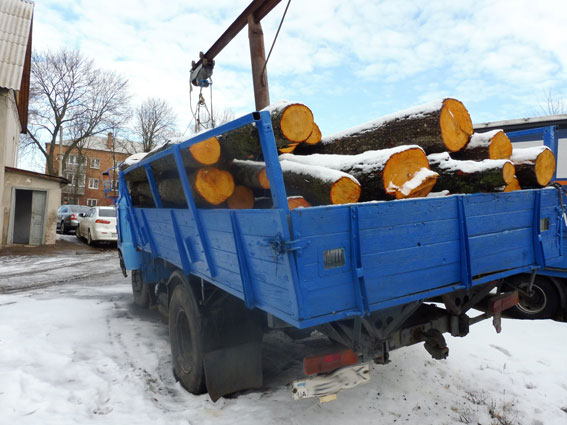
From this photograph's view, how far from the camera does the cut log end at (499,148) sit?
3.49 meters

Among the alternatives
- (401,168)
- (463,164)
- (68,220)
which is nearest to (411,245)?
(401,168)

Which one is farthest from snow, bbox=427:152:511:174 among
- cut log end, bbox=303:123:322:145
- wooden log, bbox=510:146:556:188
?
cut log end, bbox=303:123:322:145

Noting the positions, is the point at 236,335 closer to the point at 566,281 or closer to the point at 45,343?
the point at 45,343

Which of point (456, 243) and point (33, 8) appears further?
point (33, 8)

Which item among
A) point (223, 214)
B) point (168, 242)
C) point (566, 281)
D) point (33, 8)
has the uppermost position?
point (33, 8)

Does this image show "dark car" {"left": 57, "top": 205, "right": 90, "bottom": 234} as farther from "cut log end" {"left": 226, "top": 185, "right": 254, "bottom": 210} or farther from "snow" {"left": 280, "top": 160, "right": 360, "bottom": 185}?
"snow" {"left": 280, "top": 160, "right": 360, "bottom": 185}

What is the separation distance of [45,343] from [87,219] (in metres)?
13.8

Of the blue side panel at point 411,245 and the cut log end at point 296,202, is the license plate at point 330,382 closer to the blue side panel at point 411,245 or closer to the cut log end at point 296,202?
the blue side panel at point 411,245

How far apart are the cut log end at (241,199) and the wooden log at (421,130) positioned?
3.43 feet

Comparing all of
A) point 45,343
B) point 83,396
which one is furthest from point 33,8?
point 83,396

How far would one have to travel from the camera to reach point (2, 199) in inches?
558

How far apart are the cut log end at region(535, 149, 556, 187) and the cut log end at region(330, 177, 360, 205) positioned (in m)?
1.93

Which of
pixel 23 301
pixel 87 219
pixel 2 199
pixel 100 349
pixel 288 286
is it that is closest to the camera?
pixel 288 286

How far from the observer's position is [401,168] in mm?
2895
